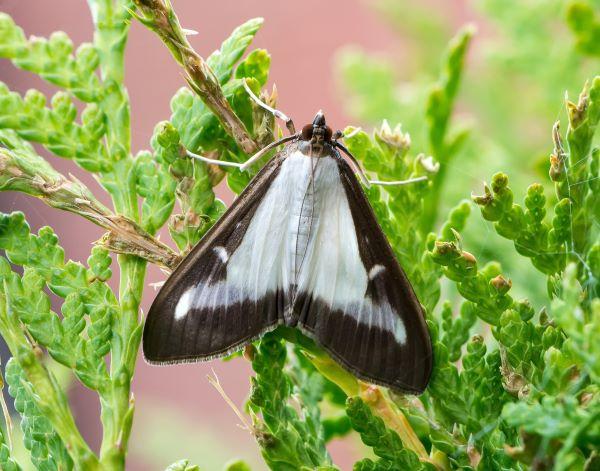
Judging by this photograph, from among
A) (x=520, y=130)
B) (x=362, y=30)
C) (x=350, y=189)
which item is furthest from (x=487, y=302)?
(x=362, y=30)

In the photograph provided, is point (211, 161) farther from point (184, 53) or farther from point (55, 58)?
point (55, 58)

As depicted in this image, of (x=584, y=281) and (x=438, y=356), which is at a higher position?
(x=584, y=281)

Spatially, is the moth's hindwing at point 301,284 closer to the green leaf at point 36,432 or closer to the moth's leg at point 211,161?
the moth's leg at point 211,161

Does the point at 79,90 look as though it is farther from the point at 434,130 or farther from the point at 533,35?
the point at 533,35

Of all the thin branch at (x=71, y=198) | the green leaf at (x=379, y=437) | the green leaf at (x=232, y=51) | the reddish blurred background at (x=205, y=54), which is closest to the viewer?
the green leaf at (x=379, y=437)

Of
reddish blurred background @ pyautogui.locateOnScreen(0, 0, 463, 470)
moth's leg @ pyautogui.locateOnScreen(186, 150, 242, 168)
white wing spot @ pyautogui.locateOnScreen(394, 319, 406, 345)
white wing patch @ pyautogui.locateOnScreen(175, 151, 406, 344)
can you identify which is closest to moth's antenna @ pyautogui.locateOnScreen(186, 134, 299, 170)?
moth's leg @ pyautogui.locateOnScreen(186, 150, 242, 168)

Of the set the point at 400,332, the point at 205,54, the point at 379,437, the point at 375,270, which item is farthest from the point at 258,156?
the point at 205,54

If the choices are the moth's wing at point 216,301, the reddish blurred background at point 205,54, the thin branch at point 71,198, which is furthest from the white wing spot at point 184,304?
the reddish blurred background at point 205,54
